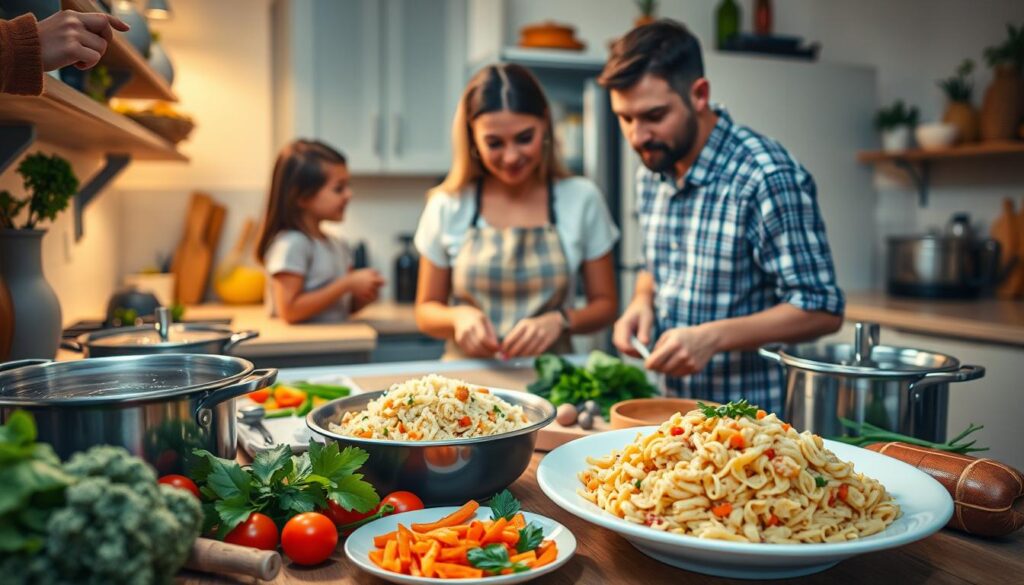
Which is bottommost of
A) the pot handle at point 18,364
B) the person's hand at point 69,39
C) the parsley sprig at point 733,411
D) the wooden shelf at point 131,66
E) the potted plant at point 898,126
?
the parsley sprig at point 733,411

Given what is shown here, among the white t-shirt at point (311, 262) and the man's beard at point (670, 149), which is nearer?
the man's beard at point (670, 149)

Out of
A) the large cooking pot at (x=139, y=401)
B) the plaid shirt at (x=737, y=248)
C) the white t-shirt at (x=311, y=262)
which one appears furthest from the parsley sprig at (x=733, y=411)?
the white t-shirt at (x=311, y=262)

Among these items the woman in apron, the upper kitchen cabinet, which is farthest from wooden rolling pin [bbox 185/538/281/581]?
the upper kitchen cabinet

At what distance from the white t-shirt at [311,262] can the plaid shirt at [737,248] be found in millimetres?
1372

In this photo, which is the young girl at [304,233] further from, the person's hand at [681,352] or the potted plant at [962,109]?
the potted plant at [962,109]

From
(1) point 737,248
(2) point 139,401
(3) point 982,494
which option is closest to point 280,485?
(2) point 139,401

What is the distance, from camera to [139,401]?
876mm

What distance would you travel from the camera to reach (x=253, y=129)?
158 inches

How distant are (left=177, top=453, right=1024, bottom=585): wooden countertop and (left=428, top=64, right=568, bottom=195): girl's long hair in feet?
4.74

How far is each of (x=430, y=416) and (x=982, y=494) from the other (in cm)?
66

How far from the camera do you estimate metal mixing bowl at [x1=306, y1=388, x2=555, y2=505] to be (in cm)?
101

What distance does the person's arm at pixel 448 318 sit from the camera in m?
2.00

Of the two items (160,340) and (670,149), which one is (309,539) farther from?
(670,149)

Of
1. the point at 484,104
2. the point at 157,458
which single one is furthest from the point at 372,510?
the point at 484,104
